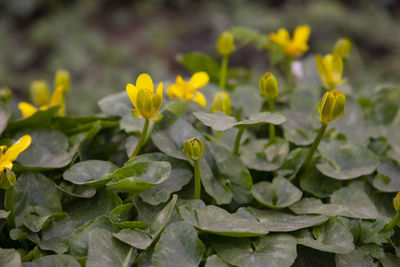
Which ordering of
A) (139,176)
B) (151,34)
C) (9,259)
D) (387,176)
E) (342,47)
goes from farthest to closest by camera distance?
(151,34) → (342,47) → (387,176) → (139,176) → (9,259)

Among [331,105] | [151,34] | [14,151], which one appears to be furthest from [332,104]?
[151,34]

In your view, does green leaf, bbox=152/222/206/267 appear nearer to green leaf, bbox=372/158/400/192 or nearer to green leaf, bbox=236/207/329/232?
green leaf, bbox=236/207/329/232

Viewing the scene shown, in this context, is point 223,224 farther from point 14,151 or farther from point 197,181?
point 14,151

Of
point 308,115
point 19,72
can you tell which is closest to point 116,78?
point 19,72

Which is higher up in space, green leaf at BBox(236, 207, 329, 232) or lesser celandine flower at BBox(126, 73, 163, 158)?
lesser celandine flower at BBox(126, 73, 163, 158)

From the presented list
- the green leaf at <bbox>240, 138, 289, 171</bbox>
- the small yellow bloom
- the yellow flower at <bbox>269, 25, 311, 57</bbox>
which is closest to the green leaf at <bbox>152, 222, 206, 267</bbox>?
the green leaf at <bbox>240, 138, 289, 171</bbox>

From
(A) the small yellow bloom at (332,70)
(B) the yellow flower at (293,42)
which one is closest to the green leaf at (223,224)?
(A) the small yellow bloom at (332,70)
